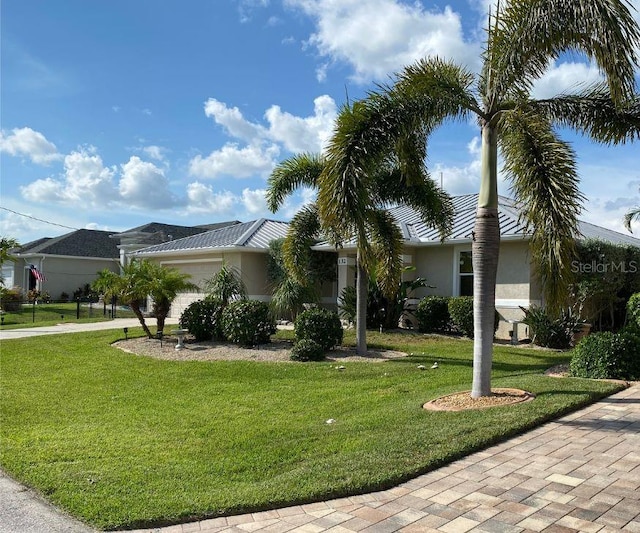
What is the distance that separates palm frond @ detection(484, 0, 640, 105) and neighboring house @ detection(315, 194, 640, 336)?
7.57m

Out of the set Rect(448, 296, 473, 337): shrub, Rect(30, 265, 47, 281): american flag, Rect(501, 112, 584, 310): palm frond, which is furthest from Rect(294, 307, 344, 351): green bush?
Rect(30, 265, 47, 281): american flag

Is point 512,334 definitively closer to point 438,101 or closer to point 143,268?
point 438,101

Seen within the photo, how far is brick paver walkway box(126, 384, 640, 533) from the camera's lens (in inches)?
161

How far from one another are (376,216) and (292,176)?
2.77 m

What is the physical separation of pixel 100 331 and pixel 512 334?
1265cm

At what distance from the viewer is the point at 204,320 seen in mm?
15453

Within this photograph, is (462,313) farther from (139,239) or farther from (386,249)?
(139,239)

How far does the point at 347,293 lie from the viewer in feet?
57.8

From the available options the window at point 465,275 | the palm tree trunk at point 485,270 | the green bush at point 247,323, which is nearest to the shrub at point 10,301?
the green bush at point 247,323

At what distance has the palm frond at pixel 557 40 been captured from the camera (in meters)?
6.57

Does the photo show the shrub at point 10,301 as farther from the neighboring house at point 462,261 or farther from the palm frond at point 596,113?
the palm frond at point 596,113

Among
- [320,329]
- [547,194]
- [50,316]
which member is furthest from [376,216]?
[50,316]

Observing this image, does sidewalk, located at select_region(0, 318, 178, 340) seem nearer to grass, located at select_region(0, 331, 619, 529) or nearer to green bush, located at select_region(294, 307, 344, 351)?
grass, located at select_region(0, 331, 619, 529)

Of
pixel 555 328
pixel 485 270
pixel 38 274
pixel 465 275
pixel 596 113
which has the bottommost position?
pixel 555 328
